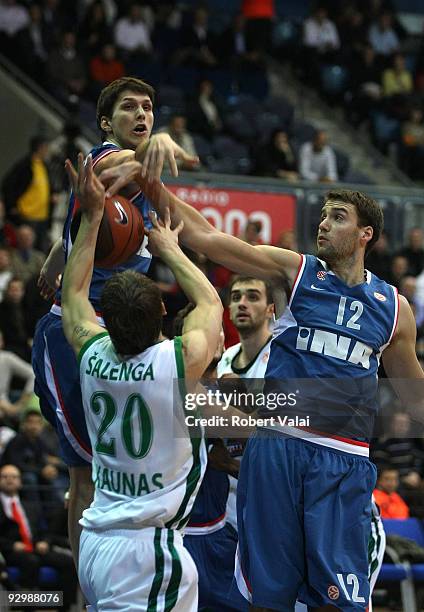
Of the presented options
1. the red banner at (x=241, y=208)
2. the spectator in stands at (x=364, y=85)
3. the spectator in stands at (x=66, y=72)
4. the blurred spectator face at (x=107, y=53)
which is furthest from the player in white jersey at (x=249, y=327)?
the spectator in stands at (x=364, y=85)

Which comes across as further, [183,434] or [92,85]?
[92,85]

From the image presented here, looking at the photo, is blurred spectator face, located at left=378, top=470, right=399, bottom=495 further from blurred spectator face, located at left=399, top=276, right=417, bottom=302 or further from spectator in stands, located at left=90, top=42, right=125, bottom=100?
spectator in stands, located at left=90, top=42, right=125, bottom=100

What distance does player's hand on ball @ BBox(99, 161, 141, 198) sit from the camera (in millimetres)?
5441

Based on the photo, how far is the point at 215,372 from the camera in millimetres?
7477

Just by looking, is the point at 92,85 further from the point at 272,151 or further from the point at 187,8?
the point at 187,8

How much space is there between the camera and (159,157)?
535 cm

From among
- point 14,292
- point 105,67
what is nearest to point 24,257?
point 14,292

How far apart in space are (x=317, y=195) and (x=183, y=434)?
1033cm

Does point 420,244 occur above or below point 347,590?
above

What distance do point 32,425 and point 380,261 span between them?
18.1ft

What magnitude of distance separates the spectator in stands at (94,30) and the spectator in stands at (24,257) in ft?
17.2

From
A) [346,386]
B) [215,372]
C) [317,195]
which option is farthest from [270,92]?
[346,386]

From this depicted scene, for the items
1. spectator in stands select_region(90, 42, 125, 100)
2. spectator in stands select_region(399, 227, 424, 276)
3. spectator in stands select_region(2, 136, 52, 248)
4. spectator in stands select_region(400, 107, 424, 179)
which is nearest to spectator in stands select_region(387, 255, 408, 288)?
spectator in stands select_region(399, 227, 424, 276)

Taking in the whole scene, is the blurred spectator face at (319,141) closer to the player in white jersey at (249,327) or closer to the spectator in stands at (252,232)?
the spectator in stands at (252,232)
